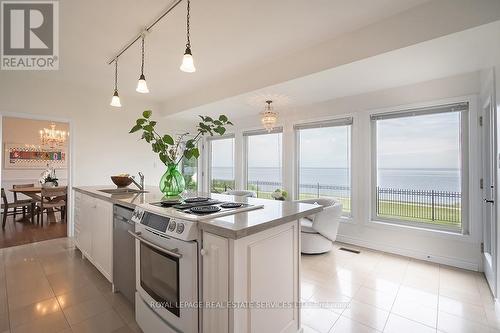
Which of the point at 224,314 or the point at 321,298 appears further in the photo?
the point at 321,298

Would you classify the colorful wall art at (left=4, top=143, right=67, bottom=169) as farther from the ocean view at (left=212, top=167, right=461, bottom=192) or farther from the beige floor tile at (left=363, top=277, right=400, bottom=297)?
the beige floor tile at (left=363, top=277, right=400, bottom=297)

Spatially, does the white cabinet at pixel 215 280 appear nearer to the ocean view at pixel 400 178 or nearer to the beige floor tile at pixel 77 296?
the beige floor tile at pixel 77 296

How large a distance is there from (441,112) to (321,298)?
2.84 meters

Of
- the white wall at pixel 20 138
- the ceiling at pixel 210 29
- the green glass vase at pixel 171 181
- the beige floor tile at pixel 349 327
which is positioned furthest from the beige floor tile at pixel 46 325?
the white wall at pixel 20 138

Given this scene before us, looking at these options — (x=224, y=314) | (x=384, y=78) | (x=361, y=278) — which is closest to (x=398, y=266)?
(x=361, y=278)

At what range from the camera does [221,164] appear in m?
5.97

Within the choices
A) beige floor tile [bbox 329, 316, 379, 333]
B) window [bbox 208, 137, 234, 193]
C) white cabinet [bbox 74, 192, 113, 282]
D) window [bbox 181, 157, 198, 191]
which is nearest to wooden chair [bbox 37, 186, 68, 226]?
white cabinet [bbox 74, 192, 113, 282]

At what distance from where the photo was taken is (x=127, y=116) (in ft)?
15.5

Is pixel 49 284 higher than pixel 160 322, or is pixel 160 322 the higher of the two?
pixel 160 322

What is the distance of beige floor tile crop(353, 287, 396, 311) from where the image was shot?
81.2 inches

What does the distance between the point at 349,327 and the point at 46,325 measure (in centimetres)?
233

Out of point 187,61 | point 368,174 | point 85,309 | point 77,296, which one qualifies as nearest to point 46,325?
point 85,309

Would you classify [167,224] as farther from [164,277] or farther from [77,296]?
[77,296]

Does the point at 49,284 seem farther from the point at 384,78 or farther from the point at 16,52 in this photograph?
the point at 384,78
